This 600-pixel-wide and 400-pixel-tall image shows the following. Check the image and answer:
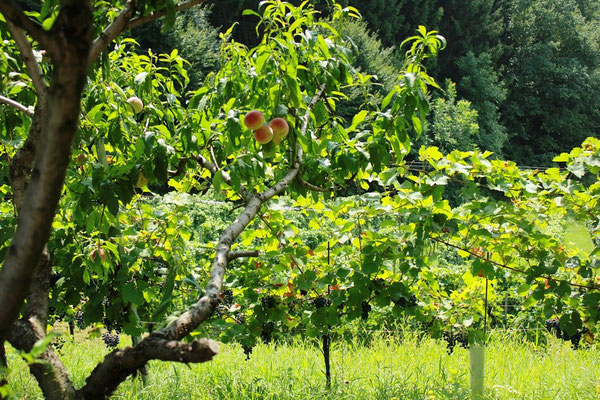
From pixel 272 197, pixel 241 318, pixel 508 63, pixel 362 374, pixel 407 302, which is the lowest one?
pixel 362 374

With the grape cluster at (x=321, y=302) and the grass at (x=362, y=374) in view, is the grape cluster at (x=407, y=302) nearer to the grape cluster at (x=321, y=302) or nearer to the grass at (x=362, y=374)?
the grape cluster at (x=321, y=302)

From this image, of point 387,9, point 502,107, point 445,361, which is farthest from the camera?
point 502,107

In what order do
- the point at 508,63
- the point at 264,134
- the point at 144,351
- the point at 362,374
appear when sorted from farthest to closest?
the point at 508,63, the point at 362,374, the point at 264,134, the point at 144,351

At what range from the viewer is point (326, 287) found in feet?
9.70

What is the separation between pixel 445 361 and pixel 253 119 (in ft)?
7.64

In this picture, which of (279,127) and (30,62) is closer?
(30,62)

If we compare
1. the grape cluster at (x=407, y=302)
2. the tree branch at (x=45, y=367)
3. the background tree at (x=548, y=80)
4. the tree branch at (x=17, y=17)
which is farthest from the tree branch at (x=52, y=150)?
the background tree at (x=548, y=80)

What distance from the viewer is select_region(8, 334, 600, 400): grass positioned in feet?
9.86

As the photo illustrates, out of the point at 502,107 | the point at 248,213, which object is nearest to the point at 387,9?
the point at 502,107

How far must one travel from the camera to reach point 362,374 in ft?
11.2

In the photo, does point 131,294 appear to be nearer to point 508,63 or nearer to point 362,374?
point 362,374

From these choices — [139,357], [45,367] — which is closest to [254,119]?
[45,367]

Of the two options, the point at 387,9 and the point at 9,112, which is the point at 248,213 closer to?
the point at 9,112

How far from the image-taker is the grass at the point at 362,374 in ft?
9.86
